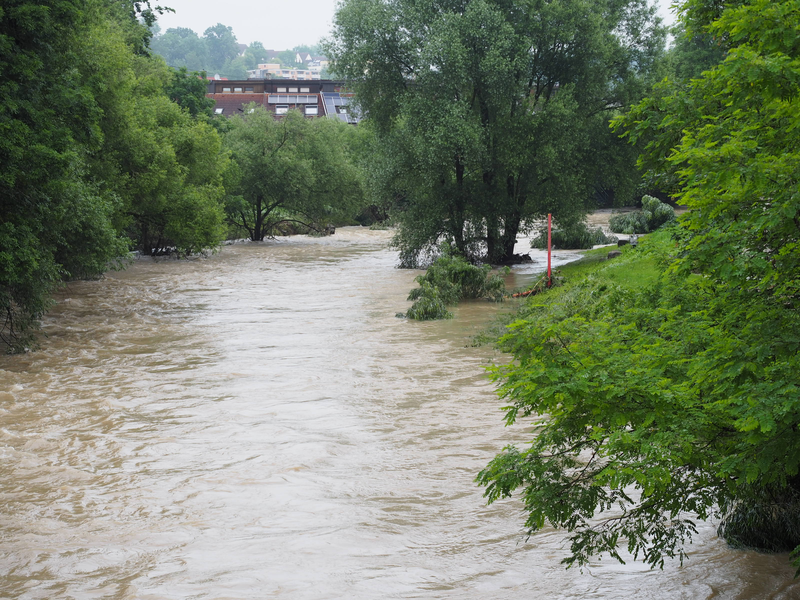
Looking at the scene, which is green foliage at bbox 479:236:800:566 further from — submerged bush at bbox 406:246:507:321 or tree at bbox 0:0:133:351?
submerged bush at bbox 406:246:507:321

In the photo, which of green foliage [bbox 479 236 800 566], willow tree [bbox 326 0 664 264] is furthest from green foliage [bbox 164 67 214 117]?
green foliage [bbox 479 236 800 566]

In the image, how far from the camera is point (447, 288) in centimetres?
2122

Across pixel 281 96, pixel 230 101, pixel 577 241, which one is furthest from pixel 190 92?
pixel 281 96

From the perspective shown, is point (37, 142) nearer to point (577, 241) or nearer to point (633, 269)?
point (633, 269)

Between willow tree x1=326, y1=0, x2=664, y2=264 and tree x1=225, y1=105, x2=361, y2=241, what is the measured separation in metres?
15.1

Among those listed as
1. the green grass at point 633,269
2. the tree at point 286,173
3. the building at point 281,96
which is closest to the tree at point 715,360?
the green grass at point 633,269

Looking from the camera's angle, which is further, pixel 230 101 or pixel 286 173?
pixel 230 101

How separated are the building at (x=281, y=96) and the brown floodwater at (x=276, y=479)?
2732 inches

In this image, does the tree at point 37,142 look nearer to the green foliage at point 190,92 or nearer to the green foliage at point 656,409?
the green foliage at point 656,409

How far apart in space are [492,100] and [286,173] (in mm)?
19919

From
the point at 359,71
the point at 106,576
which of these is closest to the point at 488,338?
the point at 106,576

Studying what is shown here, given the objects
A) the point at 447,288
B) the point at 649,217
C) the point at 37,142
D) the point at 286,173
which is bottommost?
the point at 447,288

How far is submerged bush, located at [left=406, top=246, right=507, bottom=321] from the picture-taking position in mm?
19266

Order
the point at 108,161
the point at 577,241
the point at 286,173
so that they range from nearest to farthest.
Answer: the point at 108,161 → the point at 577,241 → the point at 286,173
